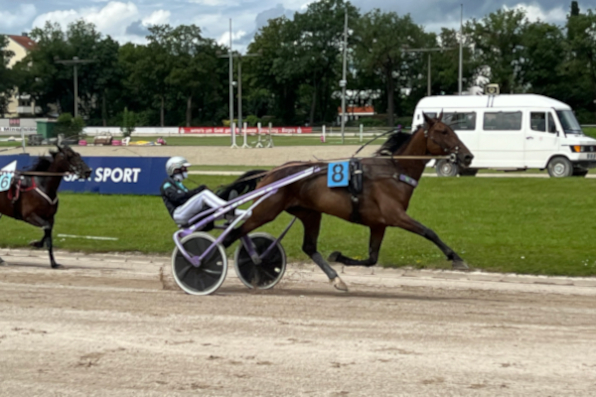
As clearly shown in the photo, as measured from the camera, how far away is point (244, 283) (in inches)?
350

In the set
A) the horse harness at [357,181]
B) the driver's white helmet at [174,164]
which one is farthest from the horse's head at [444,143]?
the driver's white helmet at [174,164]

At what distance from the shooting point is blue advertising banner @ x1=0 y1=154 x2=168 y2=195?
61.2 ft

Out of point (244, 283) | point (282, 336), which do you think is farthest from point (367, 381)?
point (244, 283)

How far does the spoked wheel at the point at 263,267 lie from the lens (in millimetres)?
8844

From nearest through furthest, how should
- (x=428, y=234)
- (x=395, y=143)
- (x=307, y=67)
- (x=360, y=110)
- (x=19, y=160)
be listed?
(x=428, y=234) < (x=395, y=143) < (x=19, y=160) < (x=307, y=67) < (x=360, y=110)

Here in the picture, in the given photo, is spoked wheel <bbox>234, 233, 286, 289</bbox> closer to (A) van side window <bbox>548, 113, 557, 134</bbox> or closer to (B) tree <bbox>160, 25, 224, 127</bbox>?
(A) van side window <bbox>548, 113, 557, 134</bbox>

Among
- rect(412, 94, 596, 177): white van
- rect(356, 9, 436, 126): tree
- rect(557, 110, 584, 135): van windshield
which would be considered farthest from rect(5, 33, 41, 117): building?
rect(557, 110, 584, 135): van windshield

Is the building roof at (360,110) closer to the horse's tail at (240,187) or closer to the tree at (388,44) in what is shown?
the tree at (388,44)

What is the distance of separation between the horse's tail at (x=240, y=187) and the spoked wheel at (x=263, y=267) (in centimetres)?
52

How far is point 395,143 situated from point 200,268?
8.11 feet

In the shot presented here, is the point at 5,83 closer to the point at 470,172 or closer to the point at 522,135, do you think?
the point at 470,172

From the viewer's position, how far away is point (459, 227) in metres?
13.8

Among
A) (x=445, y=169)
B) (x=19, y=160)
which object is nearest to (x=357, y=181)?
(x=19, y=160)

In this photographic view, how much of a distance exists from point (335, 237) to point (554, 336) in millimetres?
7185
